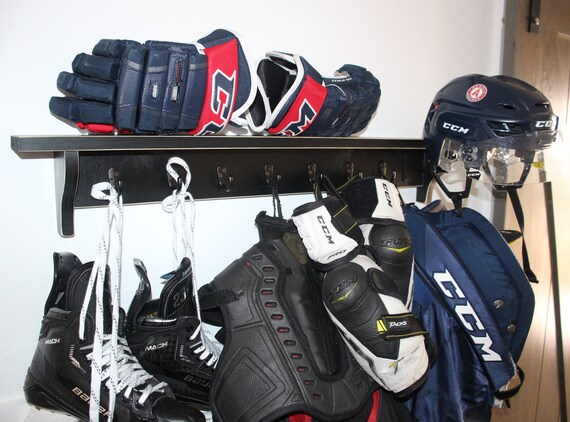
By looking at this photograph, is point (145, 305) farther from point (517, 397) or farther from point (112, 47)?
point (517, 397)

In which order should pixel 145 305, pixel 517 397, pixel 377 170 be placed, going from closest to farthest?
pixel 145 305 < pixel 377 170 < pixel 517 397

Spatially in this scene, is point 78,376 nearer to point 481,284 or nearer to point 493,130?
point 481,284

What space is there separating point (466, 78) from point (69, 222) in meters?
0.85

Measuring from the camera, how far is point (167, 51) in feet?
1.95

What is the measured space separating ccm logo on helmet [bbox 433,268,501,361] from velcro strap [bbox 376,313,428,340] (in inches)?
7.2

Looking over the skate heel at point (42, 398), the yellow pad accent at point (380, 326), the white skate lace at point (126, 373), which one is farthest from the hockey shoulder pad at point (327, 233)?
the skate heel at point (42, 398)

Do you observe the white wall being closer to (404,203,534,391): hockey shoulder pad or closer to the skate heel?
the skate heel

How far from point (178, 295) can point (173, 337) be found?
0.07 metres

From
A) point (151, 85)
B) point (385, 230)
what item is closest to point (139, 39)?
point (151, 85)

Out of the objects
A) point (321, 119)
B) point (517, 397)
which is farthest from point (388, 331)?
point (517, 397)

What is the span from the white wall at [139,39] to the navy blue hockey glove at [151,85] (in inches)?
4.5

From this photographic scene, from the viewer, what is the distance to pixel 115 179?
27.1 inches

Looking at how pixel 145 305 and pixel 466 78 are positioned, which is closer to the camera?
pixel 145 305

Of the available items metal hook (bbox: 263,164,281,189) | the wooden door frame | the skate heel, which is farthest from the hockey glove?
the wooden door frame
